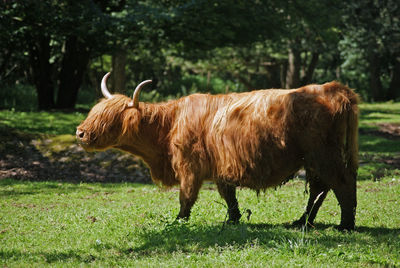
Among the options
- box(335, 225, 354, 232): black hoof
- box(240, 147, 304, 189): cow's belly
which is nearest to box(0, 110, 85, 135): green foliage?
box(240, 147, 304, 189): cow's belly

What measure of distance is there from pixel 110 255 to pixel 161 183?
1862mm

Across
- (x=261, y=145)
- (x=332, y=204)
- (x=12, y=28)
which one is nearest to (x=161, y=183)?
(x=261, y=145)

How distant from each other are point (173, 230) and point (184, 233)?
0.48 ft

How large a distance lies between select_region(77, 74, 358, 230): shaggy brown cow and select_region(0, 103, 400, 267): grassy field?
461 mm

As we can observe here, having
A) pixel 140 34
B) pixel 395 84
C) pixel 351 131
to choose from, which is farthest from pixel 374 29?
pixel 351 131

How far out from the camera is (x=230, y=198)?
6883mm

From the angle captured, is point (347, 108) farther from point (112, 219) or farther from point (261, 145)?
point (112, 219)

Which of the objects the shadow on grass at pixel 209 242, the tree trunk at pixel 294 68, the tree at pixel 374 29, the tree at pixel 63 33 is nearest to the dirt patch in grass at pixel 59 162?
the tree at pixel 63 33

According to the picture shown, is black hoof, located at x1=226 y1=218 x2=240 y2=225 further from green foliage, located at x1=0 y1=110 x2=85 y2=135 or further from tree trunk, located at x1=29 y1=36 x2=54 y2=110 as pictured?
tree trunk, located at x1=29 y1=36 x2=54 y2=110

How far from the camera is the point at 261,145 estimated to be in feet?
20.5

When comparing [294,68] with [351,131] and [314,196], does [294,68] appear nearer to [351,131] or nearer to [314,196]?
[314,196]

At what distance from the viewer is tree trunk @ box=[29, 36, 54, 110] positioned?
752 inches

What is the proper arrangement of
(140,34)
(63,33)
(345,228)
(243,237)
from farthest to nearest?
(140,34), (63,33), (345,228), (243,237)

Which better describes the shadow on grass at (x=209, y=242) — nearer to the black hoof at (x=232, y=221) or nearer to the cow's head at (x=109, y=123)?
the black hoof at (x=232, y=221)
